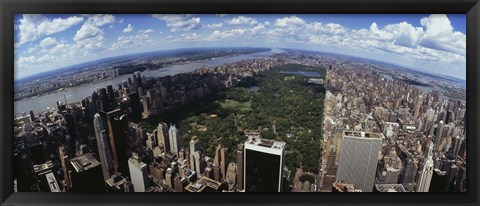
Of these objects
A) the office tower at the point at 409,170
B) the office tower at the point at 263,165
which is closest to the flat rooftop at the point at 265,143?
the office tower at the point at 263,165

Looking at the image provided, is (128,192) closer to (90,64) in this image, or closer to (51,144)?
(51,144)

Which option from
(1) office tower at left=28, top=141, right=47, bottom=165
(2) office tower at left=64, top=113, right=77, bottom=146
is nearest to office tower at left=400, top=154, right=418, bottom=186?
(2) office tower at left=64, top=113, right=77, bottom=146

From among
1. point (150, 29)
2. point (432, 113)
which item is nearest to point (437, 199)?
point (432, 113)

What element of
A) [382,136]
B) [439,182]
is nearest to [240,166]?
[382,136]

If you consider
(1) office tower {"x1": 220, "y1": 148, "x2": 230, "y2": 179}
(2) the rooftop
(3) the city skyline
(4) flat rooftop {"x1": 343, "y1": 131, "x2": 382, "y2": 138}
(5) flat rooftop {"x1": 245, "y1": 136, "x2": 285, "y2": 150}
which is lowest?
(2) the rooftop

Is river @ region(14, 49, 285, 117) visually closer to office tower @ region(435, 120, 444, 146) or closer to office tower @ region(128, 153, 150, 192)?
office tower @ region(128, 153, 150, 192)

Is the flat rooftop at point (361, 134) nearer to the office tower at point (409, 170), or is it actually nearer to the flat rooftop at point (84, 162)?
the office tower at point (409, 170)

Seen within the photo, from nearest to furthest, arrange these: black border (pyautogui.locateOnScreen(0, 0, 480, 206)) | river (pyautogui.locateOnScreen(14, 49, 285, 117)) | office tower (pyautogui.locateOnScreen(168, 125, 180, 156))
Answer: black border (pyautogui.locateOnScreen(0, 0, 480, 206)), river (pyautogui.locateOnScreen(14, 49, 285, 117)), office tower (pyautogui.locateOnScreen(168, 125, 180, 156))
